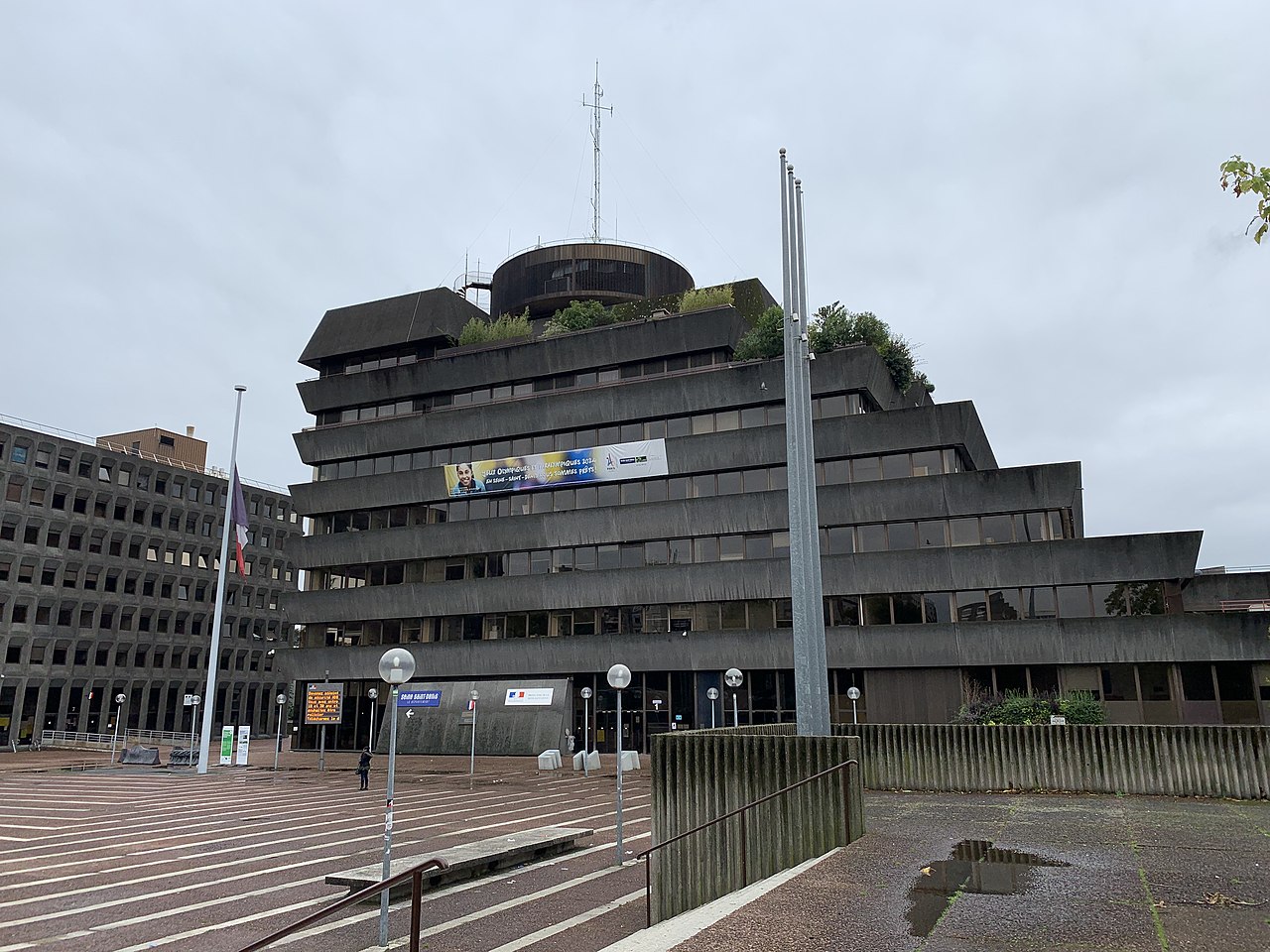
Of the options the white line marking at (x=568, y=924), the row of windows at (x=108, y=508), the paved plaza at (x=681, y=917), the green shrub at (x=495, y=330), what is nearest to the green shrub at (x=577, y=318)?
the green shrub at (x=495, y=330)

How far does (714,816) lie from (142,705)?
83.2m

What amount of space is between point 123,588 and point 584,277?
167 feet

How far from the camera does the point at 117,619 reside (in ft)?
269

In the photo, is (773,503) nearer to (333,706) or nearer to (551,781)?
(551,781)

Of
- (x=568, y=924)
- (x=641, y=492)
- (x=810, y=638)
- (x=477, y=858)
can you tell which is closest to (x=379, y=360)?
(x=641, y=492)

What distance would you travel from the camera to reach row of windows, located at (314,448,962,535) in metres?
45.4

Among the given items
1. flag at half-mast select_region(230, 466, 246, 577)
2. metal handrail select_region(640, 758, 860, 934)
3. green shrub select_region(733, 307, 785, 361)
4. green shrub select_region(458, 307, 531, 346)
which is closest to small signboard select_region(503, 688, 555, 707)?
flag at half-mast select_region(230, 466, 246, 577)

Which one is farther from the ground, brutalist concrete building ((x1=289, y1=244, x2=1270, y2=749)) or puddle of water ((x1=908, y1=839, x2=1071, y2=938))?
brutalist concrete building ((x1=289, y1=244, x2=1270, y2=749))

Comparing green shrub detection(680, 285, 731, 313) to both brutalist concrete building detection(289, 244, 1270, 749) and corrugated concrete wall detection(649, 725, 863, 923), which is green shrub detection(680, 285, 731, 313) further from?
corrugated concrete wall detection(649, 725, 863, 923)

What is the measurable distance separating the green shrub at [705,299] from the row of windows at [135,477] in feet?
158

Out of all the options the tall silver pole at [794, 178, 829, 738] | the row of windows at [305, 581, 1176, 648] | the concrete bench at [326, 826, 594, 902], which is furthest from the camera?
the row of windows at [305, 581, 1176, 648]

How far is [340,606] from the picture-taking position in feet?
194

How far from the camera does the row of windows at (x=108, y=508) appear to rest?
3002 inches

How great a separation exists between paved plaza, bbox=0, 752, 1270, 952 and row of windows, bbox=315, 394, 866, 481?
1037 inches
